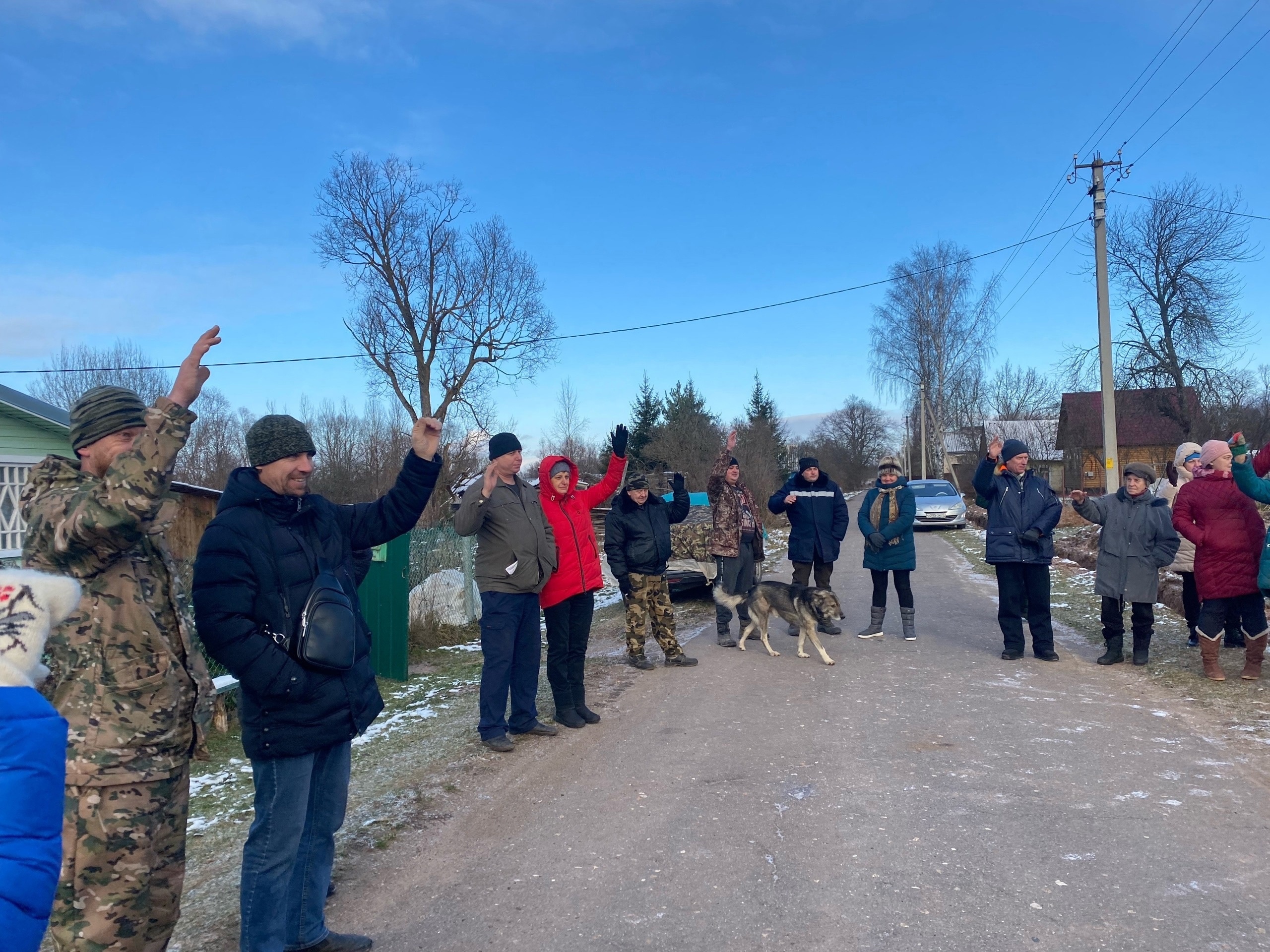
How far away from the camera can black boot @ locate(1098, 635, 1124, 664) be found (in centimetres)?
787

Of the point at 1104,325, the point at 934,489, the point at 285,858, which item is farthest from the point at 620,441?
the point at 934,489

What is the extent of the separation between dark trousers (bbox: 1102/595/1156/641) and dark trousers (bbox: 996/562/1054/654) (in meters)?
0.47

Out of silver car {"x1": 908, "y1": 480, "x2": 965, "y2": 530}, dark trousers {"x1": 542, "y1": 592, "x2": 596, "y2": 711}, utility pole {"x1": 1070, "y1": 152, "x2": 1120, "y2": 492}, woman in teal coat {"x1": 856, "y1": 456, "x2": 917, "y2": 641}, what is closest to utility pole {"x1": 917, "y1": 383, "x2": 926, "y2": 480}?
silver car {"x1": 908, "y1": 480, "x2": 965, "y2": 530}

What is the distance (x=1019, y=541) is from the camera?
8.15m

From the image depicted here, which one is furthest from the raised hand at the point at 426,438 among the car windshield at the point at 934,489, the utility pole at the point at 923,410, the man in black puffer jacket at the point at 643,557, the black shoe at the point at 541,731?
the utility pole at the point at 923,410

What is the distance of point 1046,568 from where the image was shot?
8203mm

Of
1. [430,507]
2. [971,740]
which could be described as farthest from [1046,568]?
[430,507]

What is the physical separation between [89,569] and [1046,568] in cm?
790

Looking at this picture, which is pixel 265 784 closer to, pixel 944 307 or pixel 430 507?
pixel 430 507

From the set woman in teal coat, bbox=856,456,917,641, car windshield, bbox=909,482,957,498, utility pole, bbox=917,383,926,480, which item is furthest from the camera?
utility pole, bbox=917,383,926,480

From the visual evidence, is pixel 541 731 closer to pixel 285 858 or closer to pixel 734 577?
pixel 285 858

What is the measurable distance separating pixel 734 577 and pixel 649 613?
1.58 m

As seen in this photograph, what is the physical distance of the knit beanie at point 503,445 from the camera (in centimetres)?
588

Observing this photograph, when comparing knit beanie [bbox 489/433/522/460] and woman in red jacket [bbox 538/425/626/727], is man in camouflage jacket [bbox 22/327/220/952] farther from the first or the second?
woman in red jacket [bbox 538/425/626/727]
